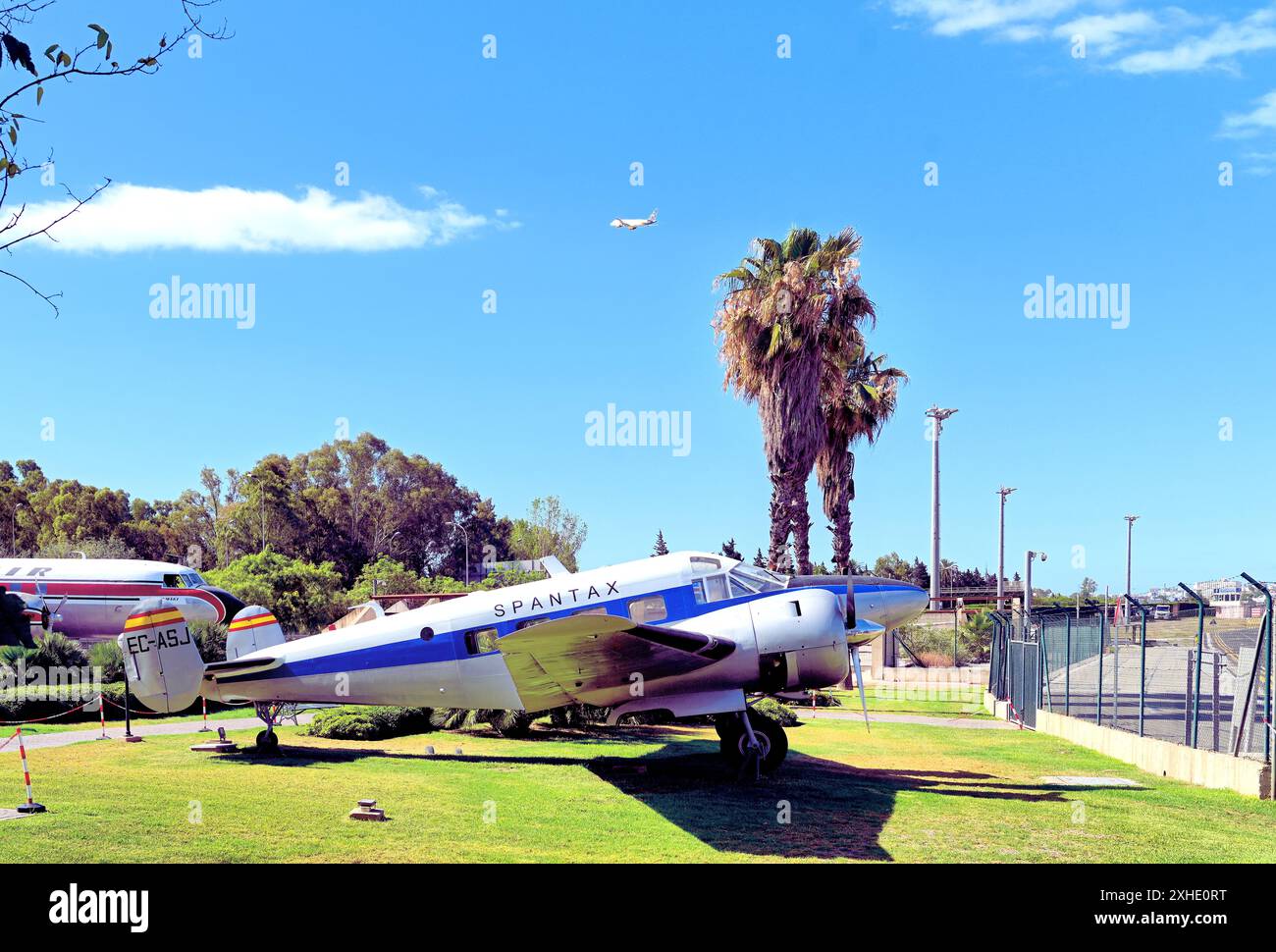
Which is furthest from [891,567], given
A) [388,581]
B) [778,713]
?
[778,713]

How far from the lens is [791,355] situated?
3219 centimetres

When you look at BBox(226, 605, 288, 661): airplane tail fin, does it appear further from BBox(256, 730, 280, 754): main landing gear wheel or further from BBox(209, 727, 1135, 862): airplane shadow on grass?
BBox(209, 727, 1135, 862): airplane shadow on grass

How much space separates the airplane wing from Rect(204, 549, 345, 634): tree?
145ft

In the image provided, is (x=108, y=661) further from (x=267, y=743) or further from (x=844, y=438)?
(x=844, y=438)

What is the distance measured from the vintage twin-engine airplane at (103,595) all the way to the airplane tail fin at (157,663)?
1705cm

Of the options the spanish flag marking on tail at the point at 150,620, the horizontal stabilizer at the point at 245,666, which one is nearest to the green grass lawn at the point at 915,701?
the horizontal stabilizer at the point at 245,666

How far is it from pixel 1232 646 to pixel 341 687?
15264 millimetres

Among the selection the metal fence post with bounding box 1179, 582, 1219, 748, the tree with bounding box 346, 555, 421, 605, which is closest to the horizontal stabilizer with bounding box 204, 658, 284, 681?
the metal fence post with bounding box 1179, 582, 1219, 748

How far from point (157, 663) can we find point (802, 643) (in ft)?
35.4

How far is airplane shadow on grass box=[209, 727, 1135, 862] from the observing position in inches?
446

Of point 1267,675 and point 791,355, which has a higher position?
point 791,355
